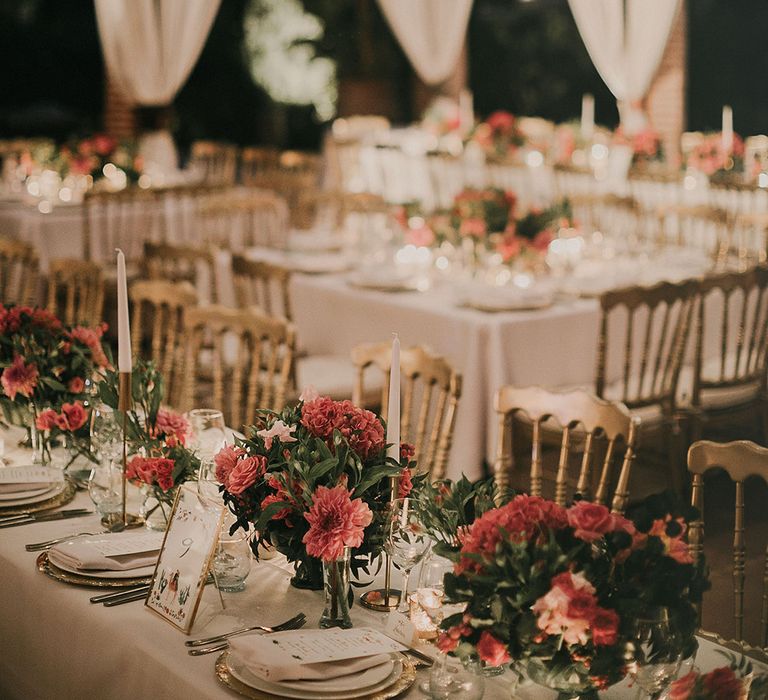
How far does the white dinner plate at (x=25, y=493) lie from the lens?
2.23 m

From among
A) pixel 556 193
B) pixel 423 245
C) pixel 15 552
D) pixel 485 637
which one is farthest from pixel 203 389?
pixel 556 193

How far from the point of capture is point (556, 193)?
788 cm

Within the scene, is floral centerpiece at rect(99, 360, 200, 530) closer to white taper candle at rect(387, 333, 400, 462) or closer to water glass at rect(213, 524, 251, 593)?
water glass at rect(213, 524, 251, 593)

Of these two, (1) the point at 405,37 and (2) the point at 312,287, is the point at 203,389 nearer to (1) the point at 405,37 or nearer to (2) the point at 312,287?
(2) the point at 312,287

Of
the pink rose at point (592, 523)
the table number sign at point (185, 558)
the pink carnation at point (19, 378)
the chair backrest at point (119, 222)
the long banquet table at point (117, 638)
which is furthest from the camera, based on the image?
the chair backrest at point (119, 222)

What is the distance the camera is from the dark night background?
12.0m

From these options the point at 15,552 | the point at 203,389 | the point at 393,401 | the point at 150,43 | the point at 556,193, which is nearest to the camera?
the point at 393,401

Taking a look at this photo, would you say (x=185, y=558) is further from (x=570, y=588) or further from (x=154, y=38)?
(x=154, y=38)

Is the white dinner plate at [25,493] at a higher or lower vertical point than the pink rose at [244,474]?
lower

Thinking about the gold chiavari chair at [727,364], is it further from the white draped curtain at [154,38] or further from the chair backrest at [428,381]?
the white draped curtain at [154,38]

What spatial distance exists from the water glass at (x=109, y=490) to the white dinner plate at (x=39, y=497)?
14 cm

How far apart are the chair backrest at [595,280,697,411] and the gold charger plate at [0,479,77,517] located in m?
1.90

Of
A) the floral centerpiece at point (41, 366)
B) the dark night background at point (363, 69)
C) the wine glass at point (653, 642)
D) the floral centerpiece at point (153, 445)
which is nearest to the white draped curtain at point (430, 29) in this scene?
the dark night background at point (363, 69)

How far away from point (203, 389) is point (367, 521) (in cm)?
296
